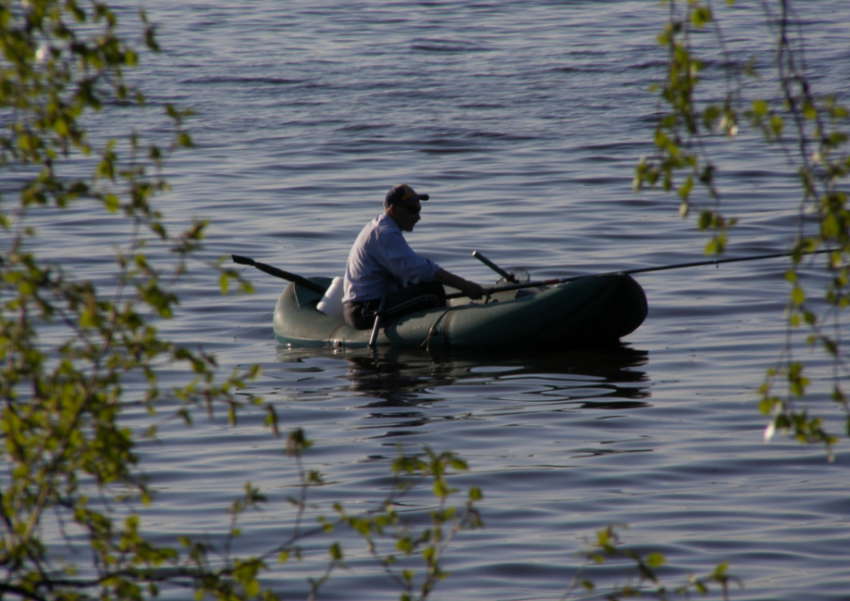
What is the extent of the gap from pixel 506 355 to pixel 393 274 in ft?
3.57

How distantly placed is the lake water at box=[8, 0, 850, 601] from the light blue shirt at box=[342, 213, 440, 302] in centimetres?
59

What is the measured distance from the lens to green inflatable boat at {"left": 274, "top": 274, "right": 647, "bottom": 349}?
8.96 metres

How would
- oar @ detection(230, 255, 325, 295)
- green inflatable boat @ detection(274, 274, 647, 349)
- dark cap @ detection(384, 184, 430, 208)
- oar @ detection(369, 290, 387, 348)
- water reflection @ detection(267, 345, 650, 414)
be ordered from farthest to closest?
1. oar @ detection(230, 255, 325, 295)
2. oar @ detection(369, 290, 387, 348)
3. dark cap @ detection(384, 184, 430, 208)
4. green inflatable boat @ detection(274, 274, 647, 349)
5. water reflection @ detection(267, 345, 650, 414)

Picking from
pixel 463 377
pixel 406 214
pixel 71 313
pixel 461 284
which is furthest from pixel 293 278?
pixel 71 313

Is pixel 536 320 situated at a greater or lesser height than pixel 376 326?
greater

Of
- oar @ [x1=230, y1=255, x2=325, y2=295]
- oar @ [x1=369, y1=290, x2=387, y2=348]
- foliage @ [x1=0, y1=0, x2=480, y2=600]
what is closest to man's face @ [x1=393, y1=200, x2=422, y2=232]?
oar @ [x1=369, y1=290, x2=387, y2=348]

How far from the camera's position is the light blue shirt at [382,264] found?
912 cm

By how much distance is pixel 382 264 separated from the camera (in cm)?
925

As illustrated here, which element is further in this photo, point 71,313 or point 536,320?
point 536,320

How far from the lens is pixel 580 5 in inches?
1373

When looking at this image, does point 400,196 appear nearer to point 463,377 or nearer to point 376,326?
point 376,326

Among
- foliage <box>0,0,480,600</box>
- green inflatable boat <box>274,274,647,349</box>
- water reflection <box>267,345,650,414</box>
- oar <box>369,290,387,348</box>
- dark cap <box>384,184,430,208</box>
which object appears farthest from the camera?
oar <box>369,290,387,348</box>

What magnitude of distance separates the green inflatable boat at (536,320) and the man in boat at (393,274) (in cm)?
16

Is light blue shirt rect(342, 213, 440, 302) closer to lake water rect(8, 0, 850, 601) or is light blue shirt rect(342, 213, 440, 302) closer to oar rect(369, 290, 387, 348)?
oar rect(369, 290, 387, 348)
